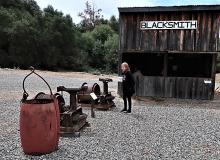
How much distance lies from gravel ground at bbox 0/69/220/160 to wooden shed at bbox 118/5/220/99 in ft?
11.1

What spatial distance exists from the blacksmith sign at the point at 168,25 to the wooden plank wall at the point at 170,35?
171 millimetres

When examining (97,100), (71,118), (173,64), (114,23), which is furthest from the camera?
(114,23)

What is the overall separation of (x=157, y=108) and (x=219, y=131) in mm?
4544

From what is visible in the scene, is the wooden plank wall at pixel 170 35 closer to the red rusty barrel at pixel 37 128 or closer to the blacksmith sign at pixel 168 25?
the blacksmith sign at pixel 168 25

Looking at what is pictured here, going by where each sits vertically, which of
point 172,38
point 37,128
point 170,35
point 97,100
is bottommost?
point 97,100

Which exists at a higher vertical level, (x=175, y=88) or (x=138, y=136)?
(x=175, y=88)

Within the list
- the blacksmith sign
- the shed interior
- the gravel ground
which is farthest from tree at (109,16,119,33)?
the gravel ground

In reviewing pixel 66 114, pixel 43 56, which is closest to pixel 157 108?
pixel 66 114

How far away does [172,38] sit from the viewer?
17344 mm

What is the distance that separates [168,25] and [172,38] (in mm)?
628

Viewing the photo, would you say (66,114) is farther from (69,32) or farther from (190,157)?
(69,32)

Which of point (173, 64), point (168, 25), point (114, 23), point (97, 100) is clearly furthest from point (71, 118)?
point (114, 23)

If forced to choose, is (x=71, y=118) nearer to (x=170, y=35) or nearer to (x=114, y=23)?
(x=170, y=35)

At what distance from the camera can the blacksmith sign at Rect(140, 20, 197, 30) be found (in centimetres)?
1718
